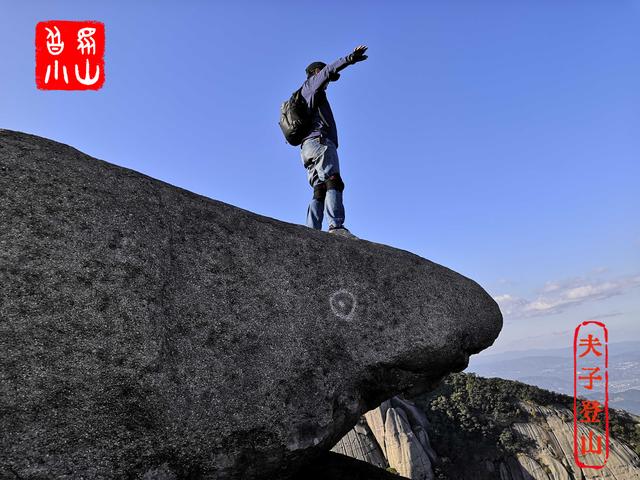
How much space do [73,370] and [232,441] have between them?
5.05ft

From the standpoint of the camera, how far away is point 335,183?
786cm

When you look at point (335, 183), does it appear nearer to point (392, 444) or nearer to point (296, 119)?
point (296, 119)

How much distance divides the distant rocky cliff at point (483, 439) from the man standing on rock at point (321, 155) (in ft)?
60.5

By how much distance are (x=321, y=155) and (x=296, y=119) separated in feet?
2.71

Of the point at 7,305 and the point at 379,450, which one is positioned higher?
the point at 7,305

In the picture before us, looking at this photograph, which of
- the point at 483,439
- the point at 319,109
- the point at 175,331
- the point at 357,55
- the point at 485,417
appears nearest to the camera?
the point at 175,331

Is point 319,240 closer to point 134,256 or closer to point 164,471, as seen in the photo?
point 134,256

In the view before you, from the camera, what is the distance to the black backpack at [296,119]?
8023 mm

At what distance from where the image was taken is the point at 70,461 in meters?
3.36

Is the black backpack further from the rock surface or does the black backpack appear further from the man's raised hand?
the rock surface

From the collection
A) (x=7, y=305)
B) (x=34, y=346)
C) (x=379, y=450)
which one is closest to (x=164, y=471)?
(x=34, y=346)

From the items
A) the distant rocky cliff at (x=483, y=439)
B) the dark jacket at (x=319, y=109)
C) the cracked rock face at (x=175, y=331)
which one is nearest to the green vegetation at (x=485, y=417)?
the distant rocky cliff at (x=483, y=439)

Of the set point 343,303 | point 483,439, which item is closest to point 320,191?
point 343,303

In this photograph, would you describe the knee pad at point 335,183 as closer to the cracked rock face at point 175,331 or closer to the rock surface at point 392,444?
the cracked rock face at point 175,331
